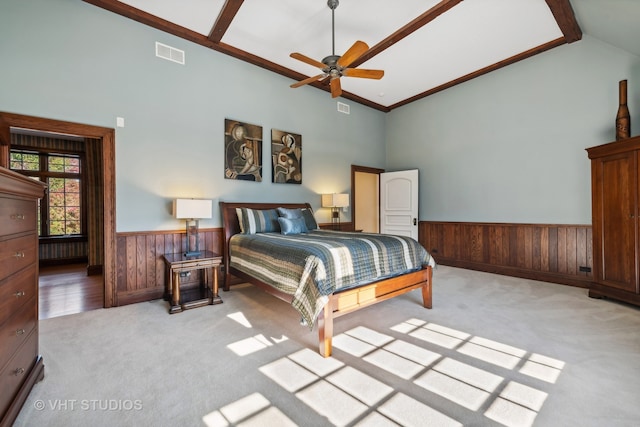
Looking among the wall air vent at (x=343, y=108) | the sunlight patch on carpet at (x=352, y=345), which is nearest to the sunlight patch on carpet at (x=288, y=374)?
the sunlight patch on carpet at (x=352, y=345)

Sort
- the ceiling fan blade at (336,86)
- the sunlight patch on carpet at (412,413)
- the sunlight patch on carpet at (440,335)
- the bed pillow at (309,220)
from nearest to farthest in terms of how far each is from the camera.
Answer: the sunlight patch on carpet at (412,413), the sunlight patch on carpet at (440,335), the ceiling fan blade at (336,86), the bed pillow at (309,220)

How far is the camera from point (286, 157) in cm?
491

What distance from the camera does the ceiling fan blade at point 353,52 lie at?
9.37 feet

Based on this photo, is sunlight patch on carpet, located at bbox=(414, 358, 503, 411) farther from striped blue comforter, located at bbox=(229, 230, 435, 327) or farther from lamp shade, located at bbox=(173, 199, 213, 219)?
lamp shade, located at bbox=(173, 199, 213, 219)

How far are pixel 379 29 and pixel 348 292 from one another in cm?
353

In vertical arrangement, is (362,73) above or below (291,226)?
above

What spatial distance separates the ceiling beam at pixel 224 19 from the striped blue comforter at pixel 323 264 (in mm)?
2748

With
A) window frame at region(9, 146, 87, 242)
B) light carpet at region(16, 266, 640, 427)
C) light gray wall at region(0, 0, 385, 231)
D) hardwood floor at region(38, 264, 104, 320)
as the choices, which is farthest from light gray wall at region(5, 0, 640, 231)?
Result: window frame at region(9, 146, 87, 242)

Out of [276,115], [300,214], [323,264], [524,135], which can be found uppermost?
[276,115]

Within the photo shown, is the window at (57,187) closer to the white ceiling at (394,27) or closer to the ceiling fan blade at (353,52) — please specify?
the white ceiling at (394,27)

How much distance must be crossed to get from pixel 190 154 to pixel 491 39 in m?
4.65

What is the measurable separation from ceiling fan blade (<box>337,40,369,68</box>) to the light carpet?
2.81 metres

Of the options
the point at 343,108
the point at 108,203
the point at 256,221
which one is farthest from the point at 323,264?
the point at 343,108

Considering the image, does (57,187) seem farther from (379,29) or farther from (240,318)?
(379,29)
